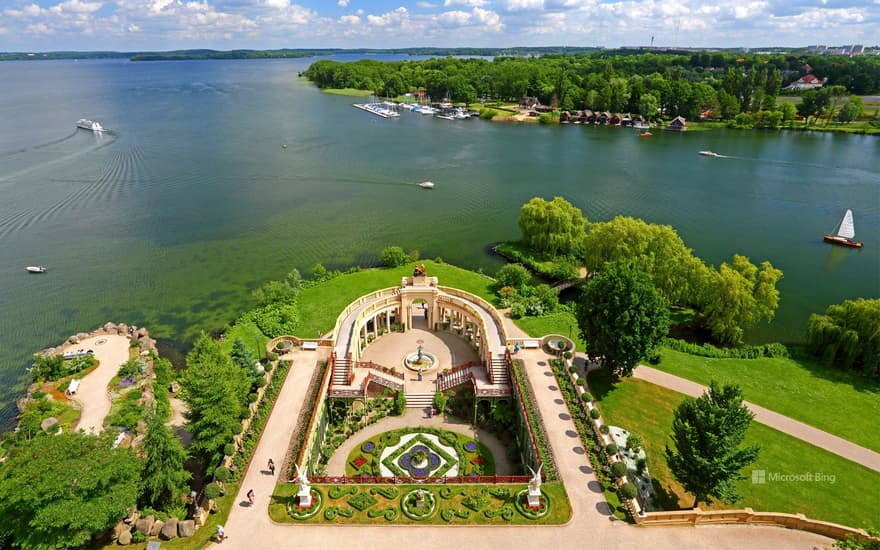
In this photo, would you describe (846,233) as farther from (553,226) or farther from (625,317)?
(625,317)

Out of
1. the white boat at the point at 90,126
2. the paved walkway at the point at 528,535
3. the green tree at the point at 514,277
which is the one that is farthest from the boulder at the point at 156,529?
the white boat at the point at 90,126

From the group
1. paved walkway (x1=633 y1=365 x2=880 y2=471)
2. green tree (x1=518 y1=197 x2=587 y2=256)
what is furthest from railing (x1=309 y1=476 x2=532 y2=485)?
green tree (x1=518 y1=197 x2=587 y2=256)

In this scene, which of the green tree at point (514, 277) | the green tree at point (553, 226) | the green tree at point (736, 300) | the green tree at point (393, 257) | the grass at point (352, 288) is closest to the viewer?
the green tree at point (736, 300)

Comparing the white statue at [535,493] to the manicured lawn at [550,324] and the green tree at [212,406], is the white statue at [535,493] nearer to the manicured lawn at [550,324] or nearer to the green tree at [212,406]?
the green tree at [212,406]

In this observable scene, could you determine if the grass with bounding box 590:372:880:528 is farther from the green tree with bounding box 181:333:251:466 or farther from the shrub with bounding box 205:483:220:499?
the green tree with bounding box 181:333:251:466

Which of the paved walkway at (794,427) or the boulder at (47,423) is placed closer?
the paved walkway at (794,427)
